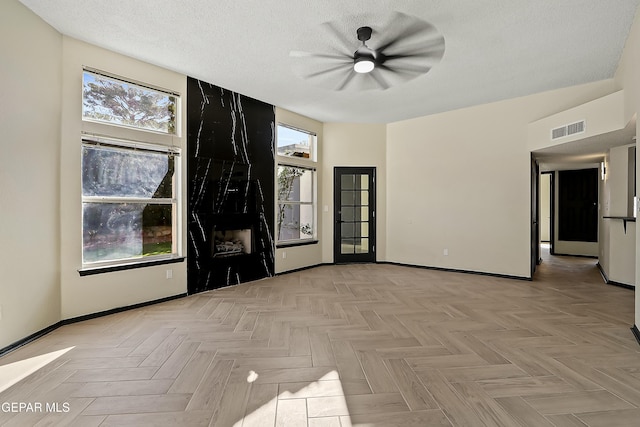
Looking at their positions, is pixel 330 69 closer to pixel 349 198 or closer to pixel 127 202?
pixel 127 202

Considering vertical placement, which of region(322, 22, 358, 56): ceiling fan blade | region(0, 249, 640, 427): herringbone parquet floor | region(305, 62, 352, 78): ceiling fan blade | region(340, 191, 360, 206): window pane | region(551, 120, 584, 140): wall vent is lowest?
region(0, 249, 640, 427): herringbone parquet floor

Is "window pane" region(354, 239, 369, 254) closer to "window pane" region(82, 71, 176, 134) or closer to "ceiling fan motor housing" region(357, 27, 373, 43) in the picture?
"window pane" region(82, 71, 176, 134)

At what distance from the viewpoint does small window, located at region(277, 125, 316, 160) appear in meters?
5.83

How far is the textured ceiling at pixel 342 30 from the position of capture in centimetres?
279

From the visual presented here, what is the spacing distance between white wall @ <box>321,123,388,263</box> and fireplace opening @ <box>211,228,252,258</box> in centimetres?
187

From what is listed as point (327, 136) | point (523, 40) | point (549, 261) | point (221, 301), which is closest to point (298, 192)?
point (327, 136)

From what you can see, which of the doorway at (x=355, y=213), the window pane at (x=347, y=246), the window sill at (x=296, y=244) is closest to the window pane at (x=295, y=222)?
the window sill at (x=296, y=244)

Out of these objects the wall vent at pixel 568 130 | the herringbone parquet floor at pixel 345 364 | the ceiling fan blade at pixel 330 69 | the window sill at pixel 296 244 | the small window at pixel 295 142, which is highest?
the ceiling fan blade at pixel 330 69

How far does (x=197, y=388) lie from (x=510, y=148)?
5.50 meters

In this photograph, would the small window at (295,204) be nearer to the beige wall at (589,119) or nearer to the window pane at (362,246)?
→ the window pane at (362,246)

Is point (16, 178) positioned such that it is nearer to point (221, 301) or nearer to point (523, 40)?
point (221, 301)

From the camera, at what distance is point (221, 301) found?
13.3ft

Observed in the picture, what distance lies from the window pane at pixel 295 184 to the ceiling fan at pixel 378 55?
2.11 metres

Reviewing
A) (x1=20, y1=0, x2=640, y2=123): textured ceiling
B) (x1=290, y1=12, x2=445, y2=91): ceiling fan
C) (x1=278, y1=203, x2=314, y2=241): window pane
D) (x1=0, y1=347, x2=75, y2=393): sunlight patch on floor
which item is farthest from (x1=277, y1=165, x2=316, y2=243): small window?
(x1=0, y1=347, x2=75, y2=393): sunlight patch on floor
